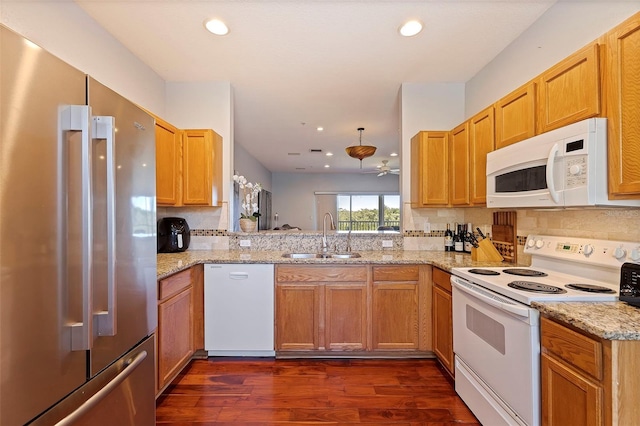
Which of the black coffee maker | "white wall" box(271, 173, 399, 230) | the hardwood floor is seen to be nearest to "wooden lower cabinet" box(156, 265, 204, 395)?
the hardwood floor

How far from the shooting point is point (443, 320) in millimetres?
2307

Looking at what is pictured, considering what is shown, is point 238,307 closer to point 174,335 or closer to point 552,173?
point 174,335

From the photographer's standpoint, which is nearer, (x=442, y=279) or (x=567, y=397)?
(x=567, y=397)

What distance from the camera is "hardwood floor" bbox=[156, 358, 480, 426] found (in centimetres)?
182

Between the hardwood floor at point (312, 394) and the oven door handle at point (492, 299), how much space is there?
0.78 metres

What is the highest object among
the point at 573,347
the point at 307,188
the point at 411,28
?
the point at 411,28

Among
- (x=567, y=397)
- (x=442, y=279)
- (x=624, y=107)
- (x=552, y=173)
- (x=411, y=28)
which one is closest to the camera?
(x=567, y=397)

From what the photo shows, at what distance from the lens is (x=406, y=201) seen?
3.08 meters

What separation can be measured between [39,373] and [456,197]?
2.80 metres

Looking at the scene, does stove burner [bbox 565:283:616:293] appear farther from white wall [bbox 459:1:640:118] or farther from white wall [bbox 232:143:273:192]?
white wall [bbox 232:143:273:192]

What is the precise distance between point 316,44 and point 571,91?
1714mm

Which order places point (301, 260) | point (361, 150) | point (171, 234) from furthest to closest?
point (361, 150), point (171, 234), point (301, 260)

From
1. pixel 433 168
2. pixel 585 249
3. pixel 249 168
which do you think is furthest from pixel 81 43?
→ pixel 249 168

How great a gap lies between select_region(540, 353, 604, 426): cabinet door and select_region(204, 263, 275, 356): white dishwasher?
185cm
